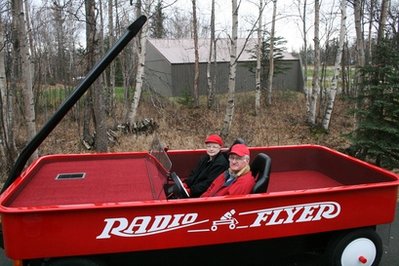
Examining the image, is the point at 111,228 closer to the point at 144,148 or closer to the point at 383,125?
the point at 383,125

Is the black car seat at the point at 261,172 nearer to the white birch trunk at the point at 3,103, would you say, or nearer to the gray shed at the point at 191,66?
the white birch trunk at the point at 3,103

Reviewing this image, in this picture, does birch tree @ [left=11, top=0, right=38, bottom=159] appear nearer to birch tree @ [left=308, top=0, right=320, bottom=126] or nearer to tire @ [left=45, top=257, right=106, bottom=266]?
tire @ [left=45, top=257, right=106, bottom=266]

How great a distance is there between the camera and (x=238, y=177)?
3.40 metres

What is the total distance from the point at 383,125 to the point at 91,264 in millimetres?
5572

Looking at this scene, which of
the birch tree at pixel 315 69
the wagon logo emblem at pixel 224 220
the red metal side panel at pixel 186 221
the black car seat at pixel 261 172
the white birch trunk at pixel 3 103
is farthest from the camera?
the birch tree at pixel 315 69

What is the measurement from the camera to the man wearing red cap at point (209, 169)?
3895mm

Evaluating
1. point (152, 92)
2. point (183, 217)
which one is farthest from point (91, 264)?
point (152, 92)

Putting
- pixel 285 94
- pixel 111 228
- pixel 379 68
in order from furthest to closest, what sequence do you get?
1. pixel 285 94
2. pixel 379 68
3. pixel 111 228

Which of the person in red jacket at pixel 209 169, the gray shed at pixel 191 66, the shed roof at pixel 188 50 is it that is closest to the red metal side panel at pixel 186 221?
the person in red jacket at pixel 209 169

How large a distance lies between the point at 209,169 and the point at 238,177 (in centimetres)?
65

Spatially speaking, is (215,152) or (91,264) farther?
(215,152)

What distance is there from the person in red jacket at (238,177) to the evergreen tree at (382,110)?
13.0 ft

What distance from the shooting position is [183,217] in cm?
278

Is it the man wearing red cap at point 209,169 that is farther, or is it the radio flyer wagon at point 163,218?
the man wearing red cap at point 209,169
